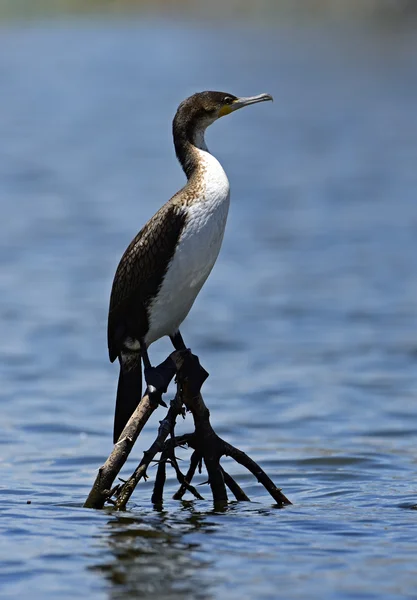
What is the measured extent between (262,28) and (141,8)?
6.65 m

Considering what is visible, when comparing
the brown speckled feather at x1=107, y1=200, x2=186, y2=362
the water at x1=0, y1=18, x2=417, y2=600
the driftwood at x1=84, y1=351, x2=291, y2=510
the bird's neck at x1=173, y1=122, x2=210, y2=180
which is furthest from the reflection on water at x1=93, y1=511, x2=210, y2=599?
the bird's neck at x1=173, y1=122, x2=210, y2=180

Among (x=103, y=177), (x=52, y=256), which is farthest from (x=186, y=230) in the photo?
(x=103, y=177)

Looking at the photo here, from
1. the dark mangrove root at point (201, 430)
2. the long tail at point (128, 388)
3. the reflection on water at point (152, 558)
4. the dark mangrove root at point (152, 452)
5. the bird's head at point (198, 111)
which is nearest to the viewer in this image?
the reflection on water at point (152, 558)

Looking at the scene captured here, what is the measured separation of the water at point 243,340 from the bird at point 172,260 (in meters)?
0.81

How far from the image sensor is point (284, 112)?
33.4 meters

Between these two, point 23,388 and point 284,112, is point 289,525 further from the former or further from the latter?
point 284,112

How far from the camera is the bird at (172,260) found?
6941mm

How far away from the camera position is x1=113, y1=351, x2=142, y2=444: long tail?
23.8 feet

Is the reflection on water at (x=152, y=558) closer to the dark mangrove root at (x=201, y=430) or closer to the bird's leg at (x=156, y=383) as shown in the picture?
the dark mangrove root at (x=201, y=430)

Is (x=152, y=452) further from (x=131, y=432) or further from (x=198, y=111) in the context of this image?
(x=198, y=111)

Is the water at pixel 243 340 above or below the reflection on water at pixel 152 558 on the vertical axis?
above

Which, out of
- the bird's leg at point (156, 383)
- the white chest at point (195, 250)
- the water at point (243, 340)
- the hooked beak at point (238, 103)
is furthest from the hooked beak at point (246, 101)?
the water at point (243, 340)

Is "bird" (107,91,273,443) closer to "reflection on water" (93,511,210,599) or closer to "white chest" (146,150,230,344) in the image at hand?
"white chest" (146,150,230,344)

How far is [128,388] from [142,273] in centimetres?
60
